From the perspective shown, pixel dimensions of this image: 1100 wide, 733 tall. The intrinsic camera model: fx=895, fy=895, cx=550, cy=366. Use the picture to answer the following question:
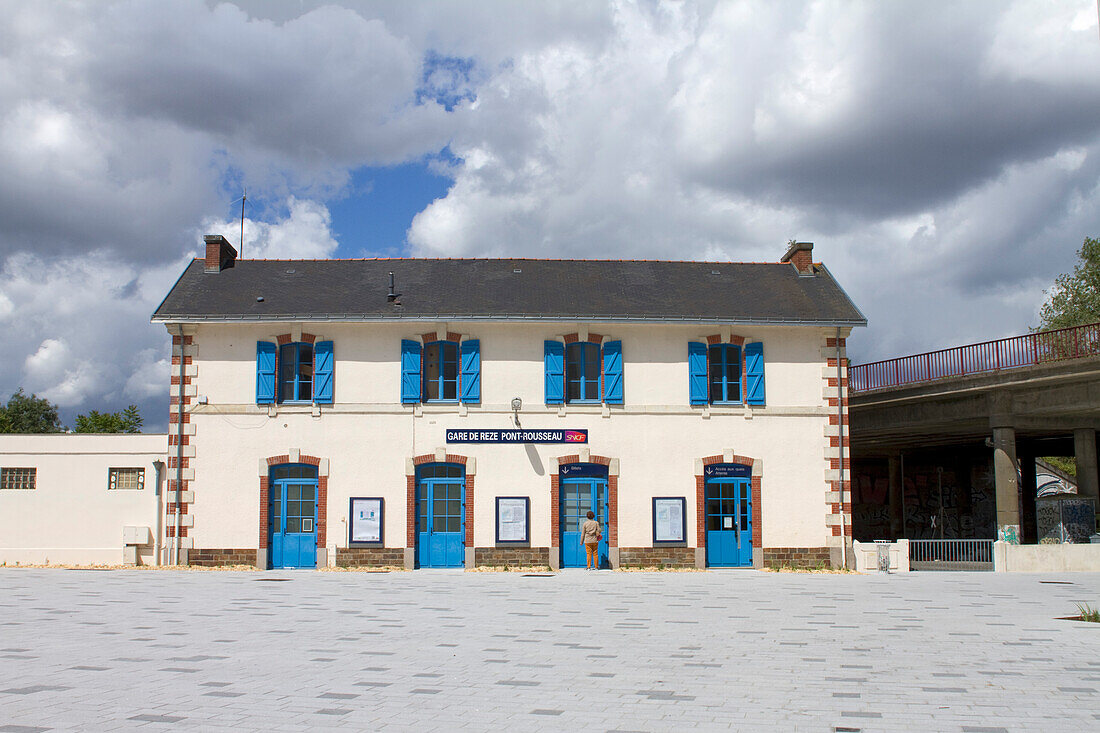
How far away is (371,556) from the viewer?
1970cm

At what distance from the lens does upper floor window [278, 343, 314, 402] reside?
2031 cm

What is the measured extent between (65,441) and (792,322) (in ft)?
55.3

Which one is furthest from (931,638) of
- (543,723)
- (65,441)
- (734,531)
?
(65,441)

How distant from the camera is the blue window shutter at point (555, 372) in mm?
20125

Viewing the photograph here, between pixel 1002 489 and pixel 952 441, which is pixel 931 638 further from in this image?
pixel 952 441

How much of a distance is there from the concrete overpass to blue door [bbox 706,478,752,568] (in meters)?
7.17

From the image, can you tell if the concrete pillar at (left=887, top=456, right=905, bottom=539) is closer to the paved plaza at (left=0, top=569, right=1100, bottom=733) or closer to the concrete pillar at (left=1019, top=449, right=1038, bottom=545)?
the concrete pillar at (left=1019, top=449, right=1038, bottom=545)

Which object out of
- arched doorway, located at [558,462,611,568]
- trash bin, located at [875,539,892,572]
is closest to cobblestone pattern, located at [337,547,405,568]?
arched doorway, located at [558,462,611,568]

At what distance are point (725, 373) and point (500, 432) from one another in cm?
536

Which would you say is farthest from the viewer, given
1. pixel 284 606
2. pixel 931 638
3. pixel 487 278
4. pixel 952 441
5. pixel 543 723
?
pixel 952 441

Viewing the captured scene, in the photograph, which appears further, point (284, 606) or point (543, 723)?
point (284, 606)

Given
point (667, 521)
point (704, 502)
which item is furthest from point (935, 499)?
point (667, 521)

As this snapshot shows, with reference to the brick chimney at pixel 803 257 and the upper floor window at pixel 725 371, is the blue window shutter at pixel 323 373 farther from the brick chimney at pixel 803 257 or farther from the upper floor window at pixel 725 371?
the brick chimney at pixel 803 257

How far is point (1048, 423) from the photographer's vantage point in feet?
79.2
